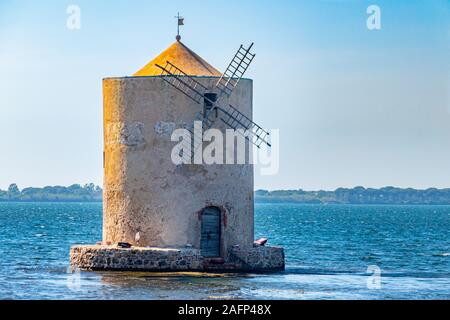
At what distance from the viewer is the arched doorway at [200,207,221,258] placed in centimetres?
3325

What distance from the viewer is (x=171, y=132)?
32.8 m

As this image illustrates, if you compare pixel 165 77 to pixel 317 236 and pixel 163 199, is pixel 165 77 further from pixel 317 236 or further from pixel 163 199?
pixel 317 236

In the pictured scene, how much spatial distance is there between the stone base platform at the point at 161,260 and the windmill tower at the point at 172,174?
0.04 metres

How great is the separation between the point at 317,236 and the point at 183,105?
36729 millimetres

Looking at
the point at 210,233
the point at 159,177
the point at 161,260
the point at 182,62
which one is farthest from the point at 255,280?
the point at 182,62

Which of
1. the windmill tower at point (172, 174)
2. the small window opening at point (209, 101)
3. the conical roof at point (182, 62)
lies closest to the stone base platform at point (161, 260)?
the windmill tower at point (172, 174)

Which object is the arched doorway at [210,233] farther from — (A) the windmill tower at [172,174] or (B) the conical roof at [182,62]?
(B) the conical roof at [182,62]

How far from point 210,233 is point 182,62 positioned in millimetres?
4595

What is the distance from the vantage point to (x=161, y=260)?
106 ft

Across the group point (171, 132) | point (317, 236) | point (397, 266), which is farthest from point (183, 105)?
point (317, 236)

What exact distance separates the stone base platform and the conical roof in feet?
15.3

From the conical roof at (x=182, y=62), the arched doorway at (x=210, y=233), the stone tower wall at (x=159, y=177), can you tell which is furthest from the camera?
the conical roof at (x=182, y=62)

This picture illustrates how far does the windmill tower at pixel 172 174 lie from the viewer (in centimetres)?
3284
